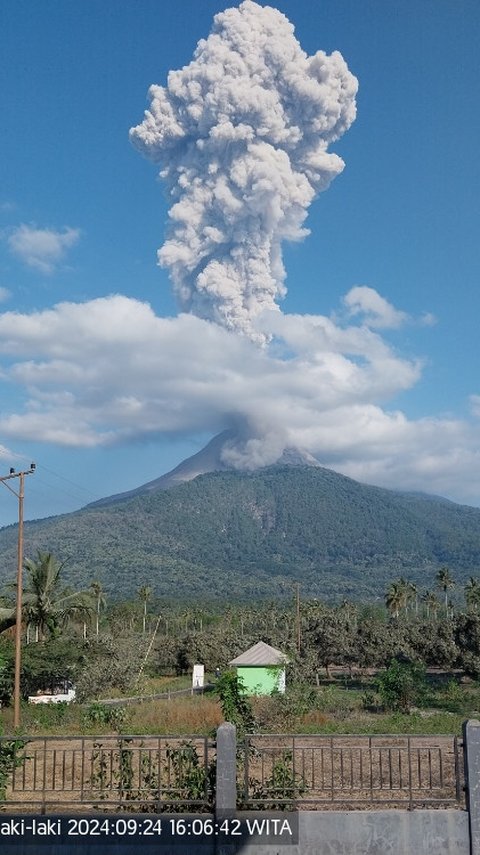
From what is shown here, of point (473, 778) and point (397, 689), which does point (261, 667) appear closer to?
point (397, 689)

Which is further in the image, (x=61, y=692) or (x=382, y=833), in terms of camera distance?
(x=61, y=692)

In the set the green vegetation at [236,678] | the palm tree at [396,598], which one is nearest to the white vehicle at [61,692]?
the green vegetation at [236,678]

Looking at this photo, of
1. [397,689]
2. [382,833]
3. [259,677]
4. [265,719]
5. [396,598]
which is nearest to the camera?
[382,833]

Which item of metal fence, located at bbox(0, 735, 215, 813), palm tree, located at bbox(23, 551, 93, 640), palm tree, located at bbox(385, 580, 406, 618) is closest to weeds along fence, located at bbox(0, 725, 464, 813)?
metal fence, located at bbox(0, 735, 215, 813)

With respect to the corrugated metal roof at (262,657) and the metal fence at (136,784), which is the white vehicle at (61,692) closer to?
the corrugated metal roof at (262,657)

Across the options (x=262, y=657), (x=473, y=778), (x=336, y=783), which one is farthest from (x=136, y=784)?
(x=262, y=657)

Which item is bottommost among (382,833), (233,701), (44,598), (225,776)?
(382,833)

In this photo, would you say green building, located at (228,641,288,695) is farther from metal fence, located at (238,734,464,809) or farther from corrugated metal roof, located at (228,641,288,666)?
metal fence, located at (238,734,464,809)
